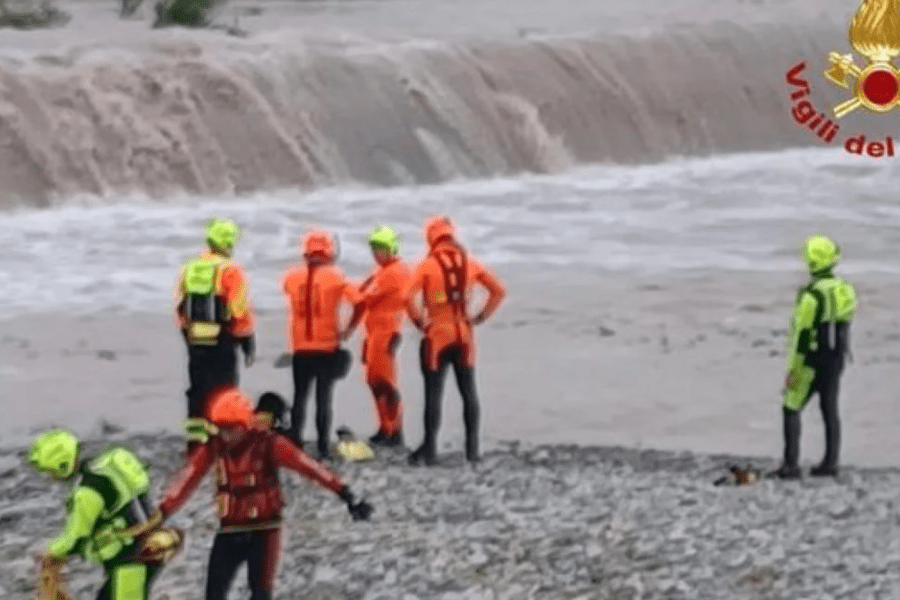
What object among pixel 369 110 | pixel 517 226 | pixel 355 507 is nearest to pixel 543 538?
pixel 355 507

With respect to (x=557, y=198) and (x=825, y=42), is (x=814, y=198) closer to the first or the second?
(x=557, y=198)

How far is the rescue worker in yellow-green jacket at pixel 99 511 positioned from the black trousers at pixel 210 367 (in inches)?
153

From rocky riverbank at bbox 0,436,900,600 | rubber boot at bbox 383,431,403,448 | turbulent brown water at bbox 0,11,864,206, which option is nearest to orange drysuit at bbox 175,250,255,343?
rocky riverbank at bbox 0,436,900,600

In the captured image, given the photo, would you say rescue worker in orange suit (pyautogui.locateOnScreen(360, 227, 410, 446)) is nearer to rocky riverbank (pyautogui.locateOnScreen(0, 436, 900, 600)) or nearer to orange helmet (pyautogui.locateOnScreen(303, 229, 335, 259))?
orange helmet (pyautogui.locateOnScreen(303, 229, 335, 259))

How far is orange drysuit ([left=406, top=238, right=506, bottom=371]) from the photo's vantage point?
1304 centimetres

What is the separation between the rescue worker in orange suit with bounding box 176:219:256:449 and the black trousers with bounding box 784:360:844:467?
3.45 metres

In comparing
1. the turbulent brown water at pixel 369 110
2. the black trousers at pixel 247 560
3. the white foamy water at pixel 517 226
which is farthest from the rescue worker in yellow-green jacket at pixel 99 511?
the turbulent brown water at pixel 369 110

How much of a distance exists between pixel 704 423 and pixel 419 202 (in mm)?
17426

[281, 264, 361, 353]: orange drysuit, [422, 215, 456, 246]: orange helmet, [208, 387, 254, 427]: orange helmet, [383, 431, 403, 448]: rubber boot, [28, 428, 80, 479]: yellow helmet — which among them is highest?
[422, 215, 456, 246]: orange helmet

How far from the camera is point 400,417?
14.1 m

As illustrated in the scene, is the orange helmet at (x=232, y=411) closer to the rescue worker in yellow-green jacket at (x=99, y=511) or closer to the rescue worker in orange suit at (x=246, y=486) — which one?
the rescue worker in orange suit at (x=246, y=486)

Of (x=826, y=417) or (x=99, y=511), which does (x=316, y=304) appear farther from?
(x=99, y=511)

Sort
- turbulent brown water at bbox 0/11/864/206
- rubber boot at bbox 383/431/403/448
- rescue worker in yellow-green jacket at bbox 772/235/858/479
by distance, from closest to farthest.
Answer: rescue worker in yellow-green jacket at bbox 772/235/858/479 → rubber boot at bbox 383/431/403/448 → turbulent brown water at bbox 0/11/864/206

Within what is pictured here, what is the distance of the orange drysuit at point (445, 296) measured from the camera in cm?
1304
